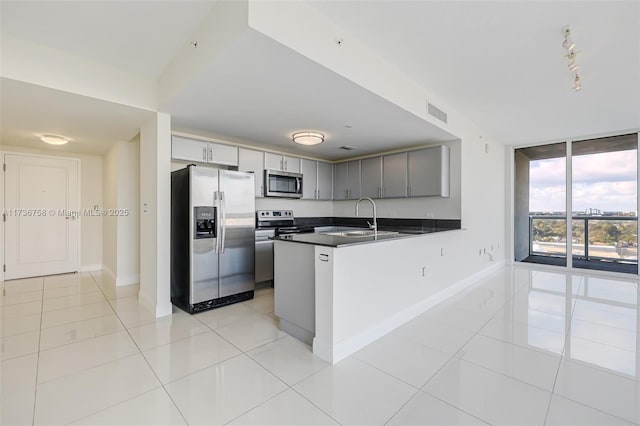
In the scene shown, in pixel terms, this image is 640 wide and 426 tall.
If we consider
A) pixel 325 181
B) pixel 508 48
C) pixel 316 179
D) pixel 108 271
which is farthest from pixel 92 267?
pixel 508 48

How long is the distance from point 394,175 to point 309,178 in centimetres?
151

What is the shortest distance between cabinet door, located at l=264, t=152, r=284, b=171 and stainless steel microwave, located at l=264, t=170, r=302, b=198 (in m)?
0.08

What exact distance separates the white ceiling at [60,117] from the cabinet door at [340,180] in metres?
3.30

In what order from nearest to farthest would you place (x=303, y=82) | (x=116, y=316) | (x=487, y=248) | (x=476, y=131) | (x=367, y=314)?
(x=303, y=82)
(x=367, y=314)
(x=116, y=316)
(x=476, y=131)
(x=487, y=248)

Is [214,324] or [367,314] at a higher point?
[367,314]

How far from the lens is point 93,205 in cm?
528

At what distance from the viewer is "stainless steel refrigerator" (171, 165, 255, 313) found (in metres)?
3.19

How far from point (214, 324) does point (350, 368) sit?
1.50 metres

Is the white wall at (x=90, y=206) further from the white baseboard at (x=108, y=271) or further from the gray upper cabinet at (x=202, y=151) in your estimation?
the gray upper cabinet at (x=202, y=151)

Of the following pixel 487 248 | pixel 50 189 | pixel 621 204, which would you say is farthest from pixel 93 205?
pixel 621 204

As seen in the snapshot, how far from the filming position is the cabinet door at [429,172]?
4.14 metres

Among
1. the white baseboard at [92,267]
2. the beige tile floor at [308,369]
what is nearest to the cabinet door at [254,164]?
the beige tile floor at [308,369]

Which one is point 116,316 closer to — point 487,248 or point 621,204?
point 487,248

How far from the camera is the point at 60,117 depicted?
10.4 feet
